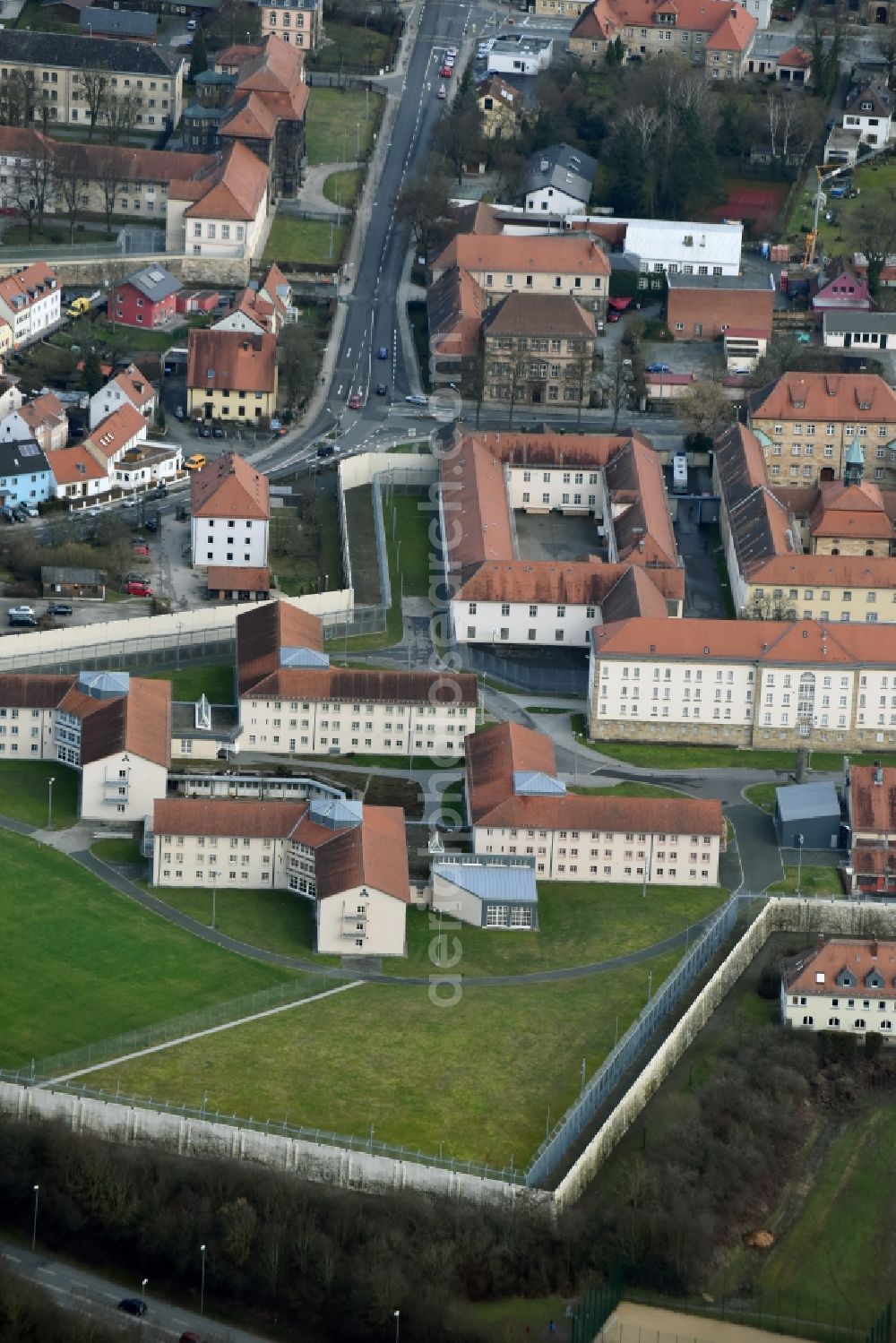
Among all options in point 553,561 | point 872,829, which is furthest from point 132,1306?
point 553,561

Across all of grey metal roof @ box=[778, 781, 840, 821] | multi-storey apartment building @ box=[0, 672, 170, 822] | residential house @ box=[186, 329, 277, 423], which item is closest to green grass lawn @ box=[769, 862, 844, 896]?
grey metal roof @ box=[778, 781, 840, 821]

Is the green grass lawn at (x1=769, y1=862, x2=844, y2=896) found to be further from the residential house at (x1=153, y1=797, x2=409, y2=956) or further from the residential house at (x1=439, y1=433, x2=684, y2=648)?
the residential house at (x1=439, y1=433, x2=684, y2=648)

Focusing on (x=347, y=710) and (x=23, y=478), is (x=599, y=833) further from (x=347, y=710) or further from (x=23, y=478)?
(x=23, y=478)

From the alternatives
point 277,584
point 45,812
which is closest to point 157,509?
point 277,584

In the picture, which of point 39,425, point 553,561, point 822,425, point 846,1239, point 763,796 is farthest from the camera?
point 822,425

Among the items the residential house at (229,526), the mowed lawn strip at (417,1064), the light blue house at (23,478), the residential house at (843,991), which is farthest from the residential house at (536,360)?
the residential house at (843,991)

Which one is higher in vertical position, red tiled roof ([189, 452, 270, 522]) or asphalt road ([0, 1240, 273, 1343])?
red tiled roof ([189, 452, 270, 522])

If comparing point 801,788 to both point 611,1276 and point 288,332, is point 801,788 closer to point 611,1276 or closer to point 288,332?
point 611,1276

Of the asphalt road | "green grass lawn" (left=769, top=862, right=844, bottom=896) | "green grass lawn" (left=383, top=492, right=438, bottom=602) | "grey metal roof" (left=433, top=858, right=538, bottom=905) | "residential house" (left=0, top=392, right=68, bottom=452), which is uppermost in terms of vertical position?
"residential house" (left=0, top=392, right=68, bottom=452)
